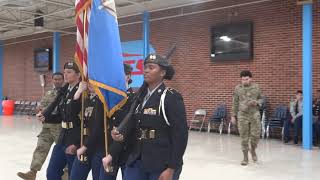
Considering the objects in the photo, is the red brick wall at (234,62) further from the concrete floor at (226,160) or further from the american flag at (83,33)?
the american flag at (83,33)

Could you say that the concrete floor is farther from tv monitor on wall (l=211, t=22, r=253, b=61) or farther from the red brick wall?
tv monitor on wall (l=211, t=22, r=253, b=61)

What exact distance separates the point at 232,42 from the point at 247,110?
5.40 metres

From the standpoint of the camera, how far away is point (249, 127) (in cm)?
699

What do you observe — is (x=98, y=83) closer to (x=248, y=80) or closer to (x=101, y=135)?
(x=101, y=135)

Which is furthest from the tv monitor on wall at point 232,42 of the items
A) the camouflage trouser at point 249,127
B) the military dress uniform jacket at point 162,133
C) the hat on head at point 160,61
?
the military dress uniform jacket at point 162,133

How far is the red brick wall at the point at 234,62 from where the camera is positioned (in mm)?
10828

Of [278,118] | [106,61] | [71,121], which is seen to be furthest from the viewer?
[278,118]

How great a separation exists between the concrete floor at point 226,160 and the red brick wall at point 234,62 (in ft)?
6.15

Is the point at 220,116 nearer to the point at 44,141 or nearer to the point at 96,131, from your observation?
the point at 44,141

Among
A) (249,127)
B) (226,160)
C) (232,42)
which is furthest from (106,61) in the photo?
(232,42)

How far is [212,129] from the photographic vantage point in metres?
12.7

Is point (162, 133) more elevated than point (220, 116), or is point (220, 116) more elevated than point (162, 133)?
point (162, 133)

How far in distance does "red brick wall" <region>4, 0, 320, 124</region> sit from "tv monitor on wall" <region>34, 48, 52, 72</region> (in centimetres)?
511

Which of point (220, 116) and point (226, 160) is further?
point (220, 116)
